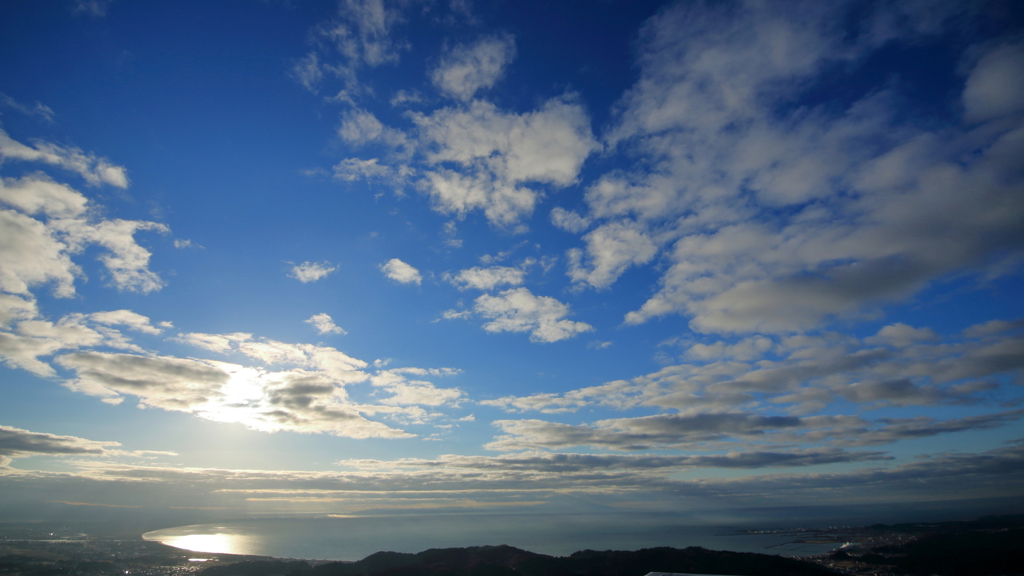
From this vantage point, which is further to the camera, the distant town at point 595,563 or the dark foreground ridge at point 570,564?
the distant town at point 595,563

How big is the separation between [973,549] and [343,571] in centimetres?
12804

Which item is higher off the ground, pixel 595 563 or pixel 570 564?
pixel 570 564

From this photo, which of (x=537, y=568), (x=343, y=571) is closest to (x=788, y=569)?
(x=537, y=568)

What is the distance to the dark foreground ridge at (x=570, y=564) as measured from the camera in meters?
62.9

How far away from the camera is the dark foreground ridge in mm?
62938

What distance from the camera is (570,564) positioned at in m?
68.4

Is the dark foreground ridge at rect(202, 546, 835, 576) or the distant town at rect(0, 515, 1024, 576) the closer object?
the dark foreground ridge at rect(202, 546, 835, 576)

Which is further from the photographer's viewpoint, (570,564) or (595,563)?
(595,563)

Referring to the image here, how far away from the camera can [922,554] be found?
8269 centimetres

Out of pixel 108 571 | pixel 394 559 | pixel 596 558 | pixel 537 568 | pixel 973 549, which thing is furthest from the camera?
pixel 108 571

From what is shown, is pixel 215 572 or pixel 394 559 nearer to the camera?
pixel 394 559

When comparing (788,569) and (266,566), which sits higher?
(788,569)

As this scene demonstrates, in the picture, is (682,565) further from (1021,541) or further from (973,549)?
(1021,541)

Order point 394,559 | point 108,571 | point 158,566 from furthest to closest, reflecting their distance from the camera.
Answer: point 158,566 → point 108,571 → point 394,559
